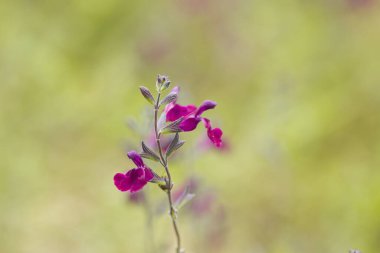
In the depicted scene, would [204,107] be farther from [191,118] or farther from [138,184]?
[138,184]

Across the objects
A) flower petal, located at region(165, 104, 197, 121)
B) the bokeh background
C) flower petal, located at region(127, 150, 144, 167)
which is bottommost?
flower petal, located at region(127, 150, 144, 167)

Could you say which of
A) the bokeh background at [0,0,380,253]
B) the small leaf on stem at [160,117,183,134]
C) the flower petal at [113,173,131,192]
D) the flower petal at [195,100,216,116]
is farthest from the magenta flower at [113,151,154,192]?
the bokeh background at [0,0,380,253]

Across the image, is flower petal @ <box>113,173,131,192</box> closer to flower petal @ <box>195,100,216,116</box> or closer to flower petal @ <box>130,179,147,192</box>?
flower petal @ <box>130,179,147,192</box>

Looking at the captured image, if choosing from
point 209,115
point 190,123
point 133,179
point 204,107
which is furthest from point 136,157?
point 209,115

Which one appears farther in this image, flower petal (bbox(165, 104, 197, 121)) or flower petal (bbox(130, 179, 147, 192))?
flower petal (bbox(165, 104, 197, 121))

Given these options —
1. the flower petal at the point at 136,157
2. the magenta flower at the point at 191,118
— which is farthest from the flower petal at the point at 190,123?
the flower petal at the point at 136,157

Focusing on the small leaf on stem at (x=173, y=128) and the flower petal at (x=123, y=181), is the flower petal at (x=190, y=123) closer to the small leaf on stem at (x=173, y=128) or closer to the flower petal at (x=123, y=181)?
the small leaf on stem at (x=173, y=128)

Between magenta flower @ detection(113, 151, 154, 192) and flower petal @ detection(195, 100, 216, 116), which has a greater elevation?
flower petal @ detection(195, 100, 216, 116)
